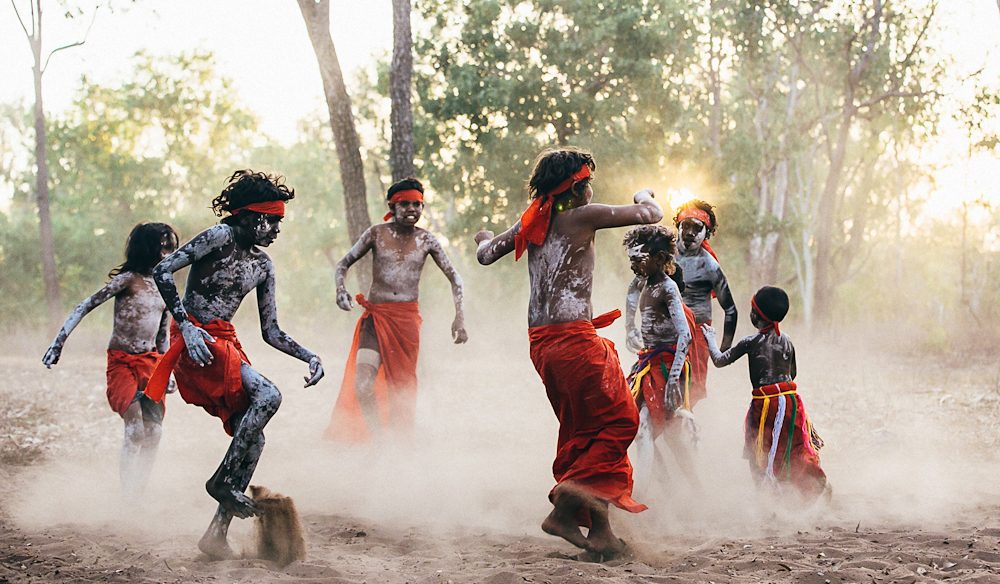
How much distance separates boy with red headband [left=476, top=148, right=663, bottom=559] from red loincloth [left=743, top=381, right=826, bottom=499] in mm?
1518

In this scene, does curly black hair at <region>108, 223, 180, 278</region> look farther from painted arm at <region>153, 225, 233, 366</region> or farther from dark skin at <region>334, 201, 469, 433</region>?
painted arm at <region>153, 225, 233, 366</region>

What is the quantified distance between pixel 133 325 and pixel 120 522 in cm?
132

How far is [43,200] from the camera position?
2030 cm

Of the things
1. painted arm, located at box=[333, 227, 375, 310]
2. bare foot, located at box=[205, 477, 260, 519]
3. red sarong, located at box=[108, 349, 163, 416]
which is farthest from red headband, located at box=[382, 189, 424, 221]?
bare foot, located at box=[205, 477, 260, 519]

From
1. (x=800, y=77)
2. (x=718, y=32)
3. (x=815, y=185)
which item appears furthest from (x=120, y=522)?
(x=815, y=185)

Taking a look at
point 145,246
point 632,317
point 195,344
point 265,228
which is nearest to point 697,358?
point 632,317

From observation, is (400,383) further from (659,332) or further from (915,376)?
(915,376)

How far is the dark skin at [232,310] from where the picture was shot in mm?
4578

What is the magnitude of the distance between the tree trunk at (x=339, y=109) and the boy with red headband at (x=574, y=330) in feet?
26.3

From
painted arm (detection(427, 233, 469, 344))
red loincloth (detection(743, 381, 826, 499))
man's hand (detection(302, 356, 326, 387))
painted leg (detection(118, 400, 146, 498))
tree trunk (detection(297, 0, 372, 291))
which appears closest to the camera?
man's hand (detection(302, 356, 326, 387))

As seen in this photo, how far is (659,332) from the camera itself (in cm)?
613

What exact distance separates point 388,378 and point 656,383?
2260 millimetres

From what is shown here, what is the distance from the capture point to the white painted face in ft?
16.1

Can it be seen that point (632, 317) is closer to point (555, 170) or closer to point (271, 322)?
point (555, 170)
